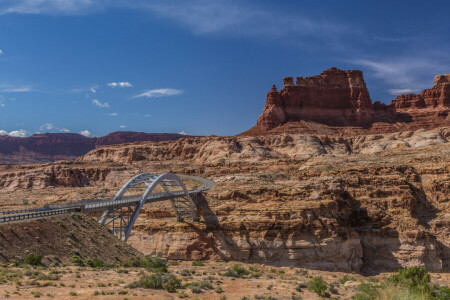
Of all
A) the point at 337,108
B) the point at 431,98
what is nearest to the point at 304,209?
the point at 337,108

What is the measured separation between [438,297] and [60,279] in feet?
61.5

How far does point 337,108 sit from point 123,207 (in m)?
93.8

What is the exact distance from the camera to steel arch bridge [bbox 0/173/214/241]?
109ft

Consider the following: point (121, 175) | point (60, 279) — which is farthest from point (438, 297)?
point (121, 175)

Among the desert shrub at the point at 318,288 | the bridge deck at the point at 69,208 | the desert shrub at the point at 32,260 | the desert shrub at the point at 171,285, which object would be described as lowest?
the desert shrub at the point at 318,288

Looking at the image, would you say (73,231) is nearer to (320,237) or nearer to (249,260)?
(249,260)

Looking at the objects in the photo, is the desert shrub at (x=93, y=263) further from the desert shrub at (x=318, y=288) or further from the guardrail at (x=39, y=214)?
the desert shrub at (x=318, y=288)

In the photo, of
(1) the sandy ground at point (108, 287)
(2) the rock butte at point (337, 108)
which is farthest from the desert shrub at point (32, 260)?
(2) the rock butte at point (337, 108)

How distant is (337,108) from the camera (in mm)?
131500

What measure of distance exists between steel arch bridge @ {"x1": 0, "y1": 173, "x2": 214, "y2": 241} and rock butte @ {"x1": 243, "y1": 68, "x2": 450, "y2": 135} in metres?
63.9

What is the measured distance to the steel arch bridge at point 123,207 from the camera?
109 feet

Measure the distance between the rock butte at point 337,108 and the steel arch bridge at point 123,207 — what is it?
63.9m

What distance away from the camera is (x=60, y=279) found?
2034 cm

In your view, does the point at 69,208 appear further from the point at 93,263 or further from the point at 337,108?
the point at 337,108
